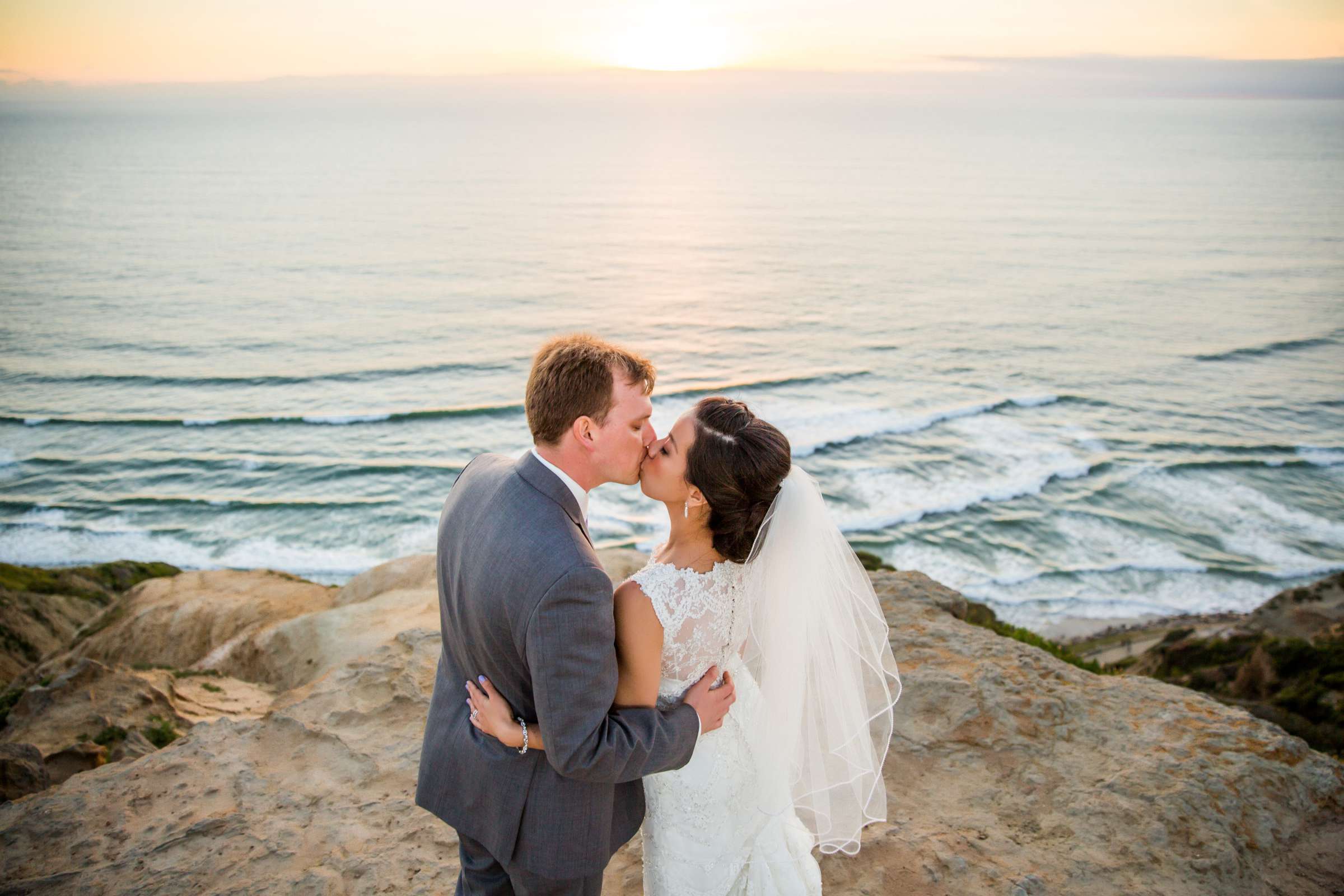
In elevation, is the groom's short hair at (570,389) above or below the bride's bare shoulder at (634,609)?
above

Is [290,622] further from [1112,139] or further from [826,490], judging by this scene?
[1112,139]

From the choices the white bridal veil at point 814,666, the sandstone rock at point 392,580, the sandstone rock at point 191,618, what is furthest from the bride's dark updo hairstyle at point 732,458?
the sandstone rock at point 191,618

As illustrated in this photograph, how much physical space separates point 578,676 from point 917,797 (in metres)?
3.10

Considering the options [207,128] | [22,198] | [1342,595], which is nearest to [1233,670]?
[1342,595]

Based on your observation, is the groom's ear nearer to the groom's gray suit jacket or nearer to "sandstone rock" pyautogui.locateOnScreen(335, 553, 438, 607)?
the groom's gray suit jacket

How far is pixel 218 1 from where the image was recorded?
54.8 meters

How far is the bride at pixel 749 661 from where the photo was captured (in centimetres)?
283

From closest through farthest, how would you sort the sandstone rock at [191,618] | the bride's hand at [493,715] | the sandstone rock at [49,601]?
the bride's hand at [493,715], the sandstone rock at [191,618], the sandstone rock at [49,601]

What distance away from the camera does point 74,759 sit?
5.28m

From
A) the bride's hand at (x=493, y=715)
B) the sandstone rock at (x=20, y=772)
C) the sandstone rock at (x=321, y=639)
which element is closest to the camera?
the bride's hand at (x=493, y=715)

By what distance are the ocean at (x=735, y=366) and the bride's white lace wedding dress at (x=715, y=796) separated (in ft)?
14.2

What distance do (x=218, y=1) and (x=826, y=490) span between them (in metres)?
60.7

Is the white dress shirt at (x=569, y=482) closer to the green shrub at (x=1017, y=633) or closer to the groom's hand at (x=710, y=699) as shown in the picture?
the groom's hand at (x=710, y=699)

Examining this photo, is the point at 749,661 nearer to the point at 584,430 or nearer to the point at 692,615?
the point at 692,615
